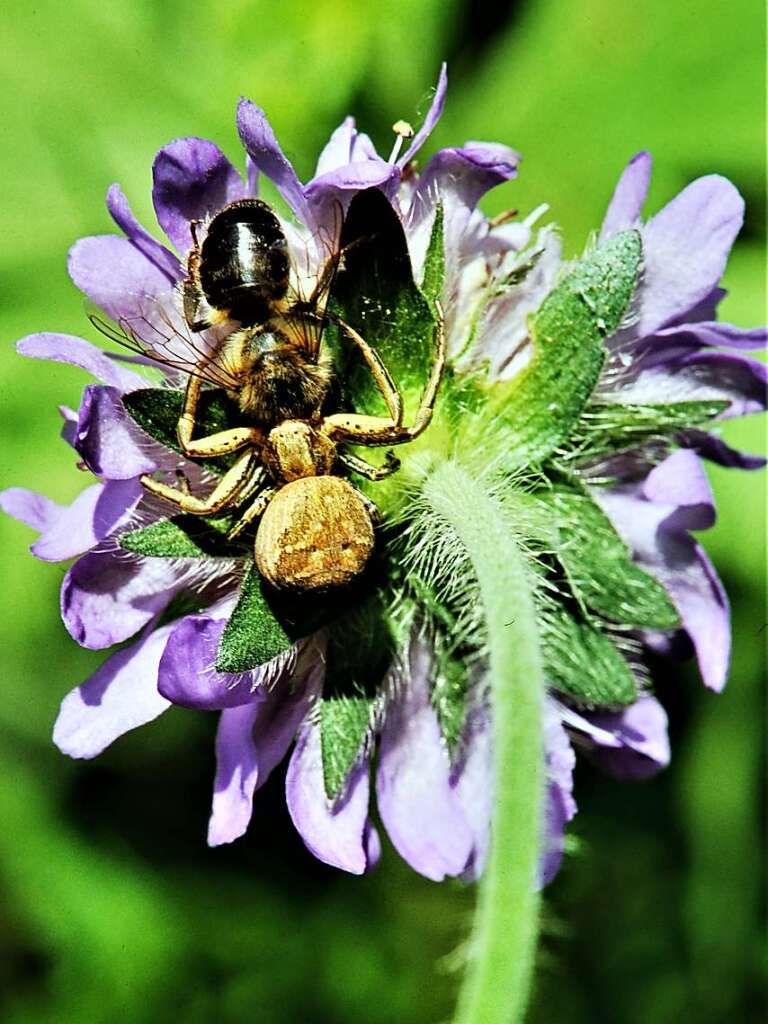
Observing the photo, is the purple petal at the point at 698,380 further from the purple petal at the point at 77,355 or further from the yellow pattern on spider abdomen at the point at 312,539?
the purple petal at the point at 77,355

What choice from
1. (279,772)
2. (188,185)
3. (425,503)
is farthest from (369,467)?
(279,772)

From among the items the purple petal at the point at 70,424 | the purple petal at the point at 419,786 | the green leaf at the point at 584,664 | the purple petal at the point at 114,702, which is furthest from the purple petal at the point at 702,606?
the purple petal at the point at 70,424

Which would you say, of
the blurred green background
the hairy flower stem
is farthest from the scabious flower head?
the blurred green background

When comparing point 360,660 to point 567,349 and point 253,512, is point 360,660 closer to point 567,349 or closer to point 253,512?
point 253,512

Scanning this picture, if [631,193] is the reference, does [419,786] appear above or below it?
below

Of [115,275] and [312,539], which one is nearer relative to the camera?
[312,539]

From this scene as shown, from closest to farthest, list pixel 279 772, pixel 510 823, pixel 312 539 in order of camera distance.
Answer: pixel 510 823 → pixel 312 539 → pixel 279 772

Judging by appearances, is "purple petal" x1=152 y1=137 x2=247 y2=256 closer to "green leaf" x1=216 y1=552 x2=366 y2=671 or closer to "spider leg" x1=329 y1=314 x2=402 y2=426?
"spider leg" x1=329 y1=314 x2=402 y2=426
